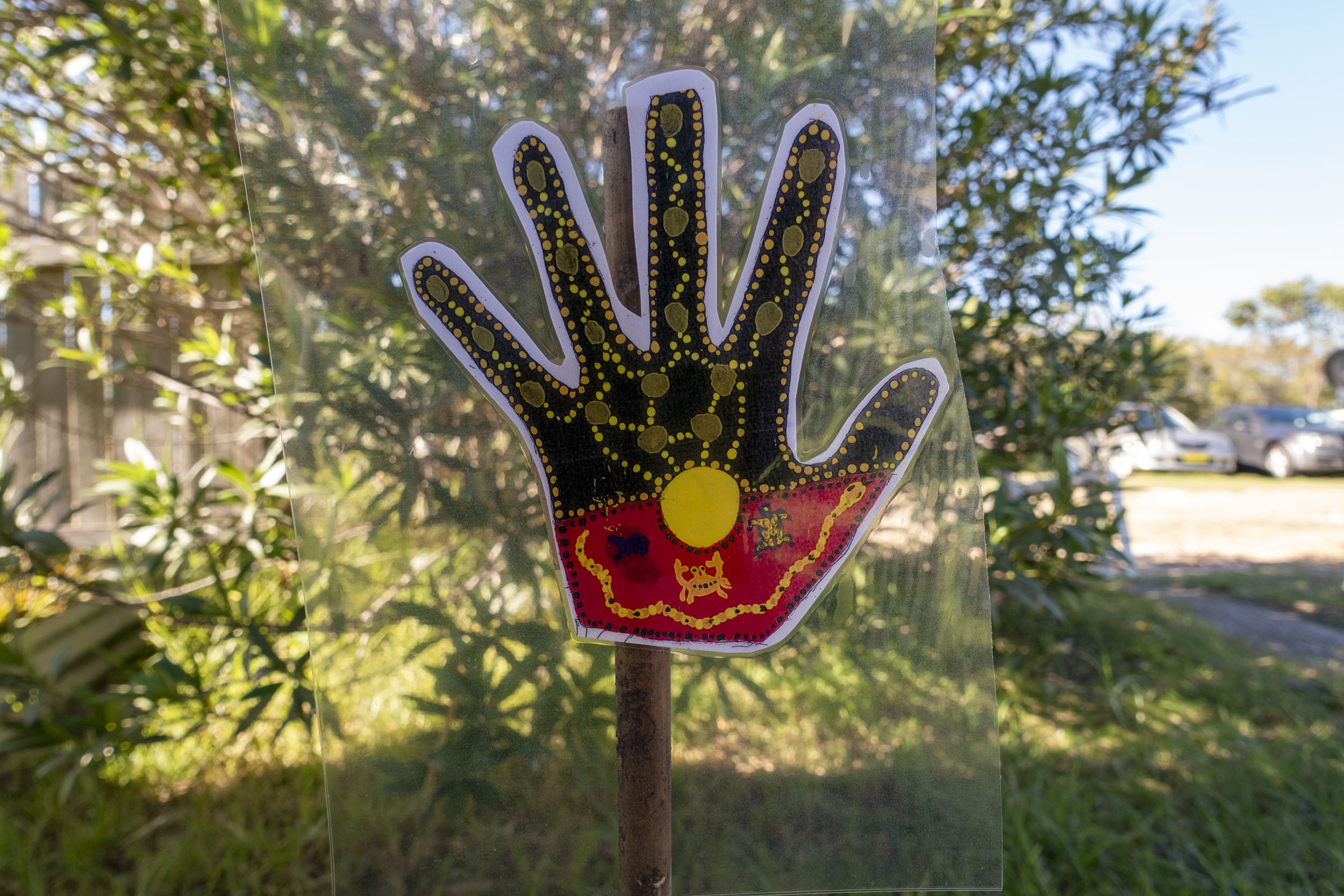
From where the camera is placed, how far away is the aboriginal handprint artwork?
853 mm

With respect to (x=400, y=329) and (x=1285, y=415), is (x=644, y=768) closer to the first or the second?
(x=400, y=329)

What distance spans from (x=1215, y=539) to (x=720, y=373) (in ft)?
23.0

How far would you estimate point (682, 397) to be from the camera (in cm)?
88

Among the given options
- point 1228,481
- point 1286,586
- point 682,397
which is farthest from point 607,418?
point 1228,481

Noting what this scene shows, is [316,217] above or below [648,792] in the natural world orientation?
above

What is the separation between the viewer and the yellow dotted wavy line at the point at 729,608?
0.88 meters

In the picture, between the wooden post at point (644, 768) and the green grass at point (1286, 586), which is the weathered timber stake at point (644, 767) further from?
the green grass at point (1286, 586)

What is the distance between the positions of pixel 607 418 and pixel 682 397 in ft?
0.30

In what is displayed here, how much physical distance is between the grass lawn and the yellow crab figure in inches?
49.4

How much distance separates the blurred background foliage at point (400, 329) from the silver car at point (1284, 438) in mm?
12120

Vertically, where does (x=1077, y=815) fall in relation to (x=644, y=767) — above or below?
below

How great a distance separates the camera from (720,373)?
2.86 feet

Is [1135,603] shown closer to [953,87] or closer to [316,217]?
[953,87]

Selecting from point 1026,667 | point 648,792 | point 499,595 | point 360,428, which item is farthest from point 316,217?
point 1026,667
